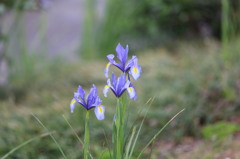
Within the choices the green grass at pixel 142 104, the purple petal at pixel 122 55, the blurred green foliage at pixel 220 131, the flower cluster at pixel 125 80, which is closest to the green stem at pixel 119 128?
the flower cluster at pixel 125 80

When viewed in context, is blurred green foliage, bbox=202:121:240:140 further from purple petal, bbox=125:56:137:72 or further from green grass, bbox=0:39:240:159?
purple petal, bbox=125:56:137:72

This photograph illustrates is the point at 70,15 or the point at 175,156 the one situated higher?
the point at 70,15

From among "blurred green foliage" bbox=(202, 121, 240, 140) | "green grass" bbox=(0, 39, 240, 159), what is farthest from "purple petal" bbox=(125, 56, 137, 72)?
"blurred green foliage" bbox=(202, 121, 240, 140)

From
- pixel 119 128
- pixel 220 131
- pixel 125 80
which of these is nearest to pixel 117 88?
pixel 125 80

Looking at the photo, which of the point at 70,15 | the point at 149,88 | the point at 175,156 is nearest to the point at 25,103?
the point at 149,88

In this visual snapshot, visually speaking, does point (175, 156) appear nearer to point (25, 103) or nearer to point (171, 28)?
point (25, 103)

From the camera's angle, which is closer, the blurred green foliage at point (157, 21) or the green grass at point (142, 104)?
the green grass at point (142, 104)

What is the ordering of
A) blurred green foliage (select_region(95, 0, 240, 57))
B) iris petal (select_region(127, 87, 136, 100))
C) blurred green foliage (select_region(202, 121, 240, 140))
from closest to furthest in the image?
iris petal (select_region(127, 87, 136, 100))
blurred green foliage (select_region(202, 121, 240, 140))
blurred green foliage (select_region(95, 0, 240, 57))

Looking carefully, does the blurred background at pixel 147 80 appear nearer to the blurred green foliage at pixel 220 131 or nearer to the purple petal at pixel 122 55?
the blurred green foliage at pixel 220 131
